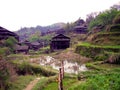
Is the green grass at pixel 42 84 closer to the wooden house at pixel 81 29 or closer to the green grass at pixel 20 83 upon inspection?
the green grass at pixel 20 83

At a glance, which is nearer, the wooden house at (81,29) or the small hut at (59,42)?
the small hut at (59,42)

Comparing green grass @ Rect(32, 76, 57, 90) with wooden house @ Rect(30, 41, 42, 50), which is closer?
green grass @ Rect(32, 76, 57, 90)

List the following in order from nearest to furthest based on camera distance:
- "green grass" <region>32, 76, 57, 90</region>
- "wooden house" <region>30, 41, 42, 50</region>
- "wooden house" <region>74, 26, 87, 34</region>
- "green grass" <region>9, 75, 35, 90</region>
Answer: "green grass" <region>9, 75, 35, 90</region> → "green grass" <region>32, 76, 57, 90</region> → "wooden house" <region>30, 41, 42, 50</region> → "wooden house" <region>74, 26, 87, 34</region>

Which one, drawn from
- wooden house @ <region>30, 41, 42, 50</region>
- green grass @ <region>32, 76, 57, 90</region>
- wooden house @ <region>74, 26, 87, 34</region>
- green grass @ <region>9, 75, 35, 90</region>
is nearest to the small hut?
wooden house @ <region>30, 41, 42, 50</region>

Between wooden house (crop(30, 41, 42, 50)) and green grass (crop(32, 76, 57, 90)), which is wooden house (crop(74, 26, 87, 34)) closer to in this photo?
wooden house (crop(30, 41, 42, 50))

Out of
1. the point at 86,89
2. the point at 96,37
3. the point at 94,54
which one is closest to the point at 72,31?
the point at 96,37

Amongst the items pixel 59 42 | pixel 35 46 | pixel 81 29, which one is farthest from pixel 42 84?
pixel 81 29

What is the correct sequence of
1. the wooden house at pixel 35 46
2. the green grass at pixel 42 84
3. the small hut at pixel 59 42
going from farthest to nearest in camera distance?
the wooden house at pixel 35 46
the small hut at pixel 59 42
the green grass at pixel 42 84

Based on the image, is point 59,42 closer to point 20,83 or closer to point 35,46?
point 35,46

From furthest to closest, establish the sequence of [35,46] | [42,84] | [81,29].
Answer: [81,29], [35,46], [42,84]

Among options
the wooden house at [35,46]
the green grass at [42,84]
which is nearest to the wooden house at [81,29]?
the wooden house at [35,46]

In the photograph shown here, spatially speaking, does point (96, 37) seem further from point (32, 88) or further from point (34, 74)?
point (32, 88)

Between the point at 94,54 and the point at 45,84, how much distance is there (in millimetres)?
16828

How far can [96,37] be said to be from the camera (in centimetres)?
4375
